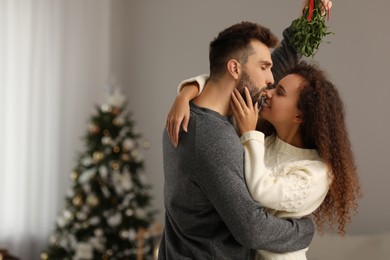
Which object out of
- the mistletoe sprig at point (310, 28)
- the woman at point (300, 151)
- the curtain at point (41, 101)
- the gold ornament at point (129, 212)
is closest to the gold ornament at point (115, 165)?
the gold ornament at point (129, 212)

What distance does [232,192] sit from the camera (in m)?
2.13

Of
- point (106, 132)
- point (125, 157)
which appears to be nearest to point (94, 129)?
point (106, 132)

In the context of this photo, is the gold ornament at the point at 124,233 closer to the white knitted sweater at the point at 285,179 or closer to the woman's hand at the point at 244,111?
the white knitted sweater at the point at 285,179

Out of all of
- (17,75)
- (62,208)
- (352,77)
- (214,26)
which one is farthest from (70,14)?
(352,77)

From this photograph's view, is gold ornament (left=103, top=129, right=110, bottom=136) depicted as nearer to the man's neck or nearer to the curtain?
the curtain

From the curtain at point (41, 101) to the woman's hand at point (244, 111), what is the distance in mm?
4092

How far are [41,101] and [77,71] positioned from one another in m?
0.45

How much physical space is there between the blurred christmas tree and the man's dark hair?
342 centimetres

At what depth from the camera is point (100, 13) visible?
6.55 metres

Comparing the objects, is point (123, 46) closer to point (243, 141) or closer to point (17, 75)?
point (17, 75)

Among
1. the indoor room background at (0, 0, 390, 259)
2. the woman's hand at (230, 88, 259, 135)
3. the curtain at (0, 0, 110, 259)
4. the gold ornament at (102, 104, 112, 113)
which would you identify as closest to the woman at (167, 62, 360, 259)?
the woman's hand at (230, 88, 259, 135)

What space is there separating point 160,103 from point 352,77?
1949 mm

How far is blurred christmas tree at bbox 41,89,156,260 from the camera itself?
5.66 metres

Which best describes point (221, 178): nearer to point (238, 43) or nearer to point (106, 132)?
point (238, 43)
